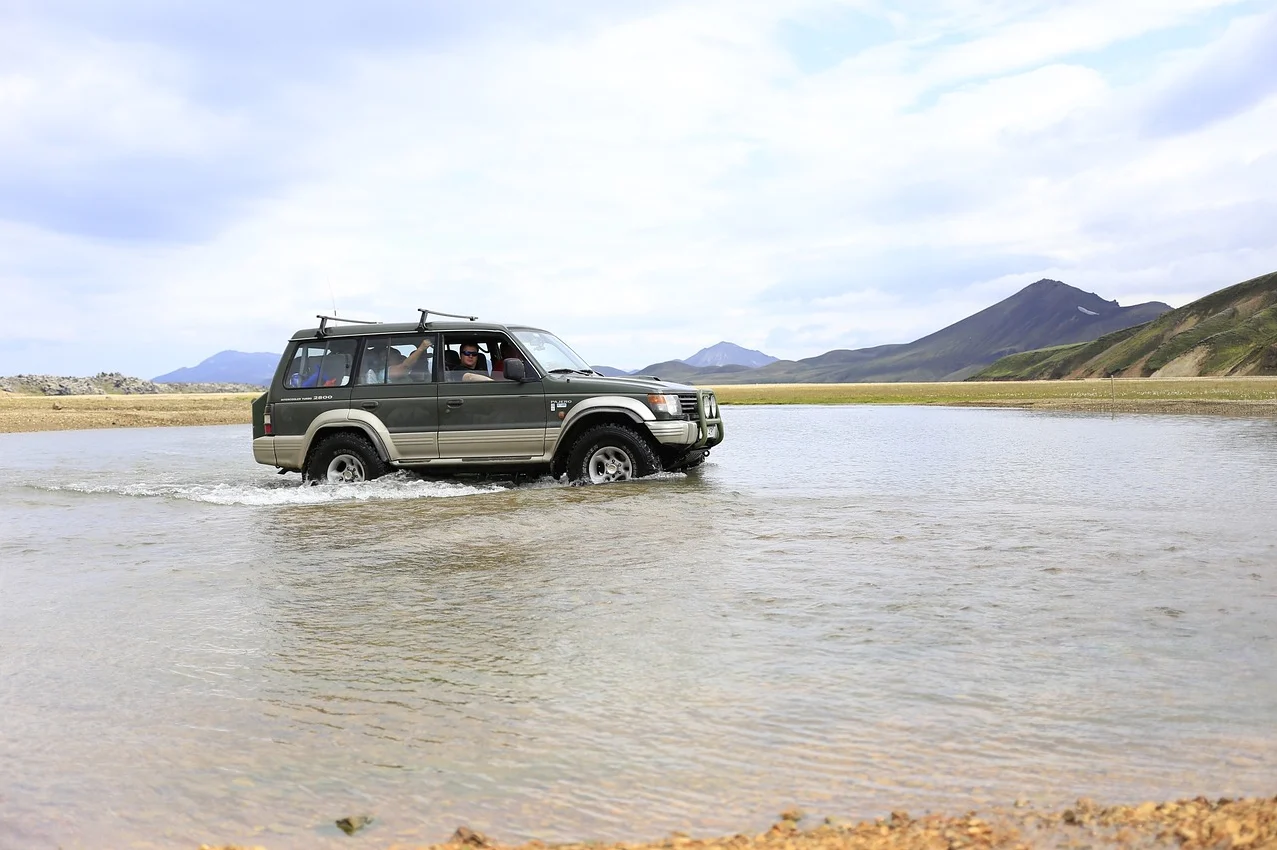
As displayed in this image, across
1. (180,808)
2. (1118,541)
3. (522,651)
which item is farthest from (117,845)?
(1118,541)

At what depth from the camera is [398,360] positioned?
1282cm

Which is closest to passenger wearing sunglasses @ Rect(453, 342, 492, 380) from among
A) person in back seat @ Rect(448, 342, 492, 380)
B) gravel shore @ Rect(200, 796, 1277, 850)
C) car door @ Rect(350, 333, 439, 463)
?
person in back seat @ Rect(448, 342, 492, 380)

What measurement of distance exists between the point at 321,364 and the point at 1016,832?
37.4ft

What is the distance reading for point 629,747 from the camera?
371 cm

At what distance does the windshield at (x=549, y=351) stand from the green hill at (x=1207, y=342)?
121107mm

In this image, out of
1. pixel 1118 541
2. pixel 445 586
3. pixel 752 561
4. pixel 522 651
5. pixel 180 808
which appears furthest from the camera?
pixel 1118 541

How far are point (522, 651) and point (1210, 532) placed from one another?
593 cm

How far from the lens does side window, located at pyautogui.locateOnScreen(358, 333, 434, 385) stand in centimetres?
1275

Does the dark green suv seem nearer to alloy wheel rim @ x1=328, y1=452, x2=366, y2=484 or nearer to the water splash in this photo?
alloy wheel rim @ x1=328, y1=452, x2=366, y2=484

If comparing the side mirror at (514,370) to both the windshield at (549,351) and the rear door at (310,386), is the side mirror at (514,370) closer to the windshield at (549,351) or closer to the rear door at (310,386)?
the windshield at (549,351)

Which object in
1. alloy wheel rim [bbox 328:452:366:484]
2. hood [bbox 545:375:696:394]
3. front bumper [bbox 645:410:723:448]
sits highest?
hood [bbox 545:375:696:394]

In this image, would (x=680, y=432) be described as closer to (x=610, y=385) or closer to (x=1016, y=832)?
(x=610, y=385)

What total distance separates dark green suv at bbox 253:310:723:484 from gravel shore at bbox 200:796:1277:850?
30.5ft

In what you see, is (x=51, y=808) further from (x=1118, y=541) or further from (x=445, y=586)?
(x=1118, y=541)
